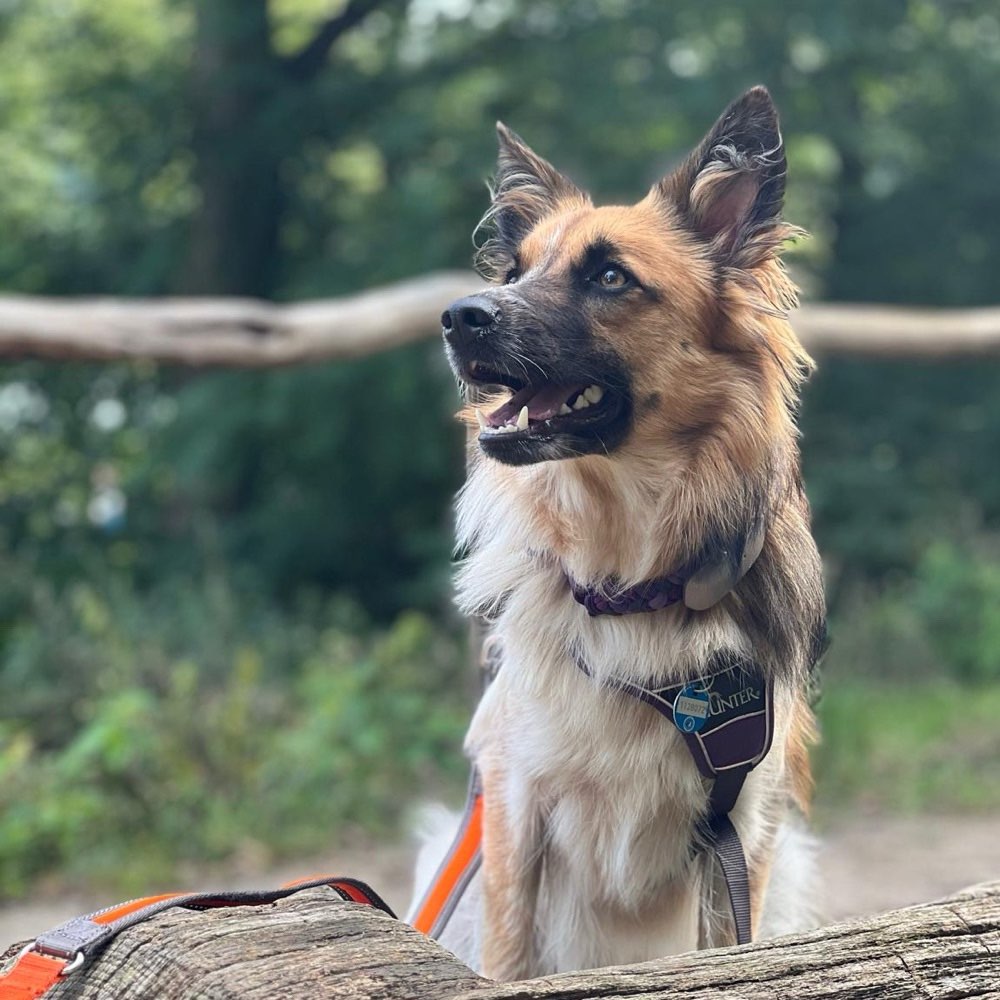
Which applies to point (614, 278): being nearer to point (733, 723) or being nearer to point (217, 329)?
point (733, 723)

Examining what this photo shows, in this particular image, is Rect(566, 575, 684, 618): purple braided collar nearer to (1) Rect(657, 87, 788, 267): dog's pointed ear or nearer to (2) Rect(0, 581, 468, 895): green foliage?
(1) Rect(657, 87, 788, 267): dog's pointed ear

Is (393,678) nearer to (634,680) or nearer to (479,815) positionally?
(479,815)

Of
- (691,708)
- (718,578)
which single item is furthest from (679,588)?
(691,708)

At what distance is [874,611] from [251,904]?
28.2ft

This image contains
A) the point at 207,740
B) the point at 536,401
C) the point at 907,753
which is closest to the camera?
the point at 536,401

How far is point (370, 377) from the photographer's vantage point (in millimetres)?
8570

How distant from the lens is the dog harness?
2.48 m

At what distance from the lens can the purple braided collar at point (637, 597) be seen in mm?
2598

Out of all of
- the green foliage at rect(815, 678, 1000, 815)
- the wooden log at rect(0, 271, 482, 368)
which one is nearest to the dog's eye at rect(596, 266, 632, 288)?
the wooden log at rect(0, 271, 482, 368)

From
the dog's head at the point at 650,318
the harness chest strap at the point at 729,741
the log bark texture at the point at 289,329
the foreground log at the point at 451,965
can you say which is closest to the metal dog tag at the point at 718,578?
the harness chest strap at the point at 729,741

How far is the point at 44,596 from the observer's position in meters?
7.55

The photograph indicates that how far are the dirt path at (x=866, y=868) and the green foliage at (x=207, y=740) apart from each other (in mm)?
215

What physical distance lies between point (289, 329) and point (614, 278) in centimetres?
315

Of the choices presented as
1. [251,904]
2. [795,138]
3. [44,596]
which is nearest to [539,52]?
[795,138]
